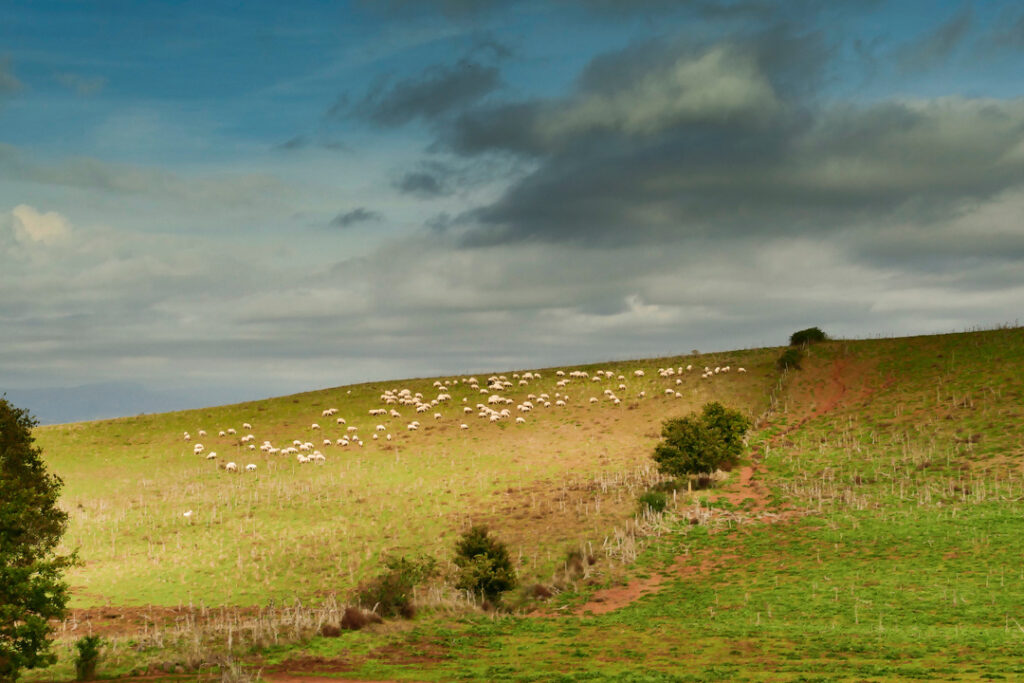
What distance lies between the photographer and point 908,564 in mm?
40906

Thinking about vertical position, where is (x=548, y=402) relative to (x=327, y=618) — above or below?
above

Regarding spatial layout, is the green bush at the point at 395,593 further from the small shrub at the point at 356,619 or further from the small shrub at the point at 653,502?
the small shrub at the point at 653,502

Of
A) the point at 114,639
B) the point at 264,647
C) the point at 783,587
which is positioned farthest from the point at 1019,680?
the point at 114,639

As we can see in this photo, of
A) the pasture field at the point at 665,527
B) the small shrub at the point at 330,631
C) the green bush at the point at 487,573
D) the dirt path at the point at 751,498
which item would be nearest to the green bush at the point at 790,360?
the pasture field at the point at 665,527

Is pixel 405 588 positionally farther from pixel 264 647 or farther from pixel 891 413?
pixel 891 413

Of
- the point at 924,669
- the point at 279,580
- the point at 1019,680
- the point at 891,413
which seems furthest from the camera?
the point at 891,413

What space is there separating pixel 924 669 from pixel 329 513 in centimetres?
4508

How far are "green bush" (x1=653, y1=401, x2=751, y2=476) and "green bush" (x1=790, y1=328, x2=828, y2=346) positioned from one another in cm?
3835

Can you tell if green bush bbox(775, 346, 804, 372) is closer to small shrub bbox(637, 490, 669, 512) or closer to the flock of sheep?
the flock of sheep

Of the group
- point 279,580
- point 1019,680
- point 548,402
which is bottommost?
point 279,580

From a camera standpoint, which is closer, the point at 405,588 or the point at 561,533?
the point at 405,588

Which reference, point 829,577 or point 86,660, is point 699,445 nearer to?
point 829,577

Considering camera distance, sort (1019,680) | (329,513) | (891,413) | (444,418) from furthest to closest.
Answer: (444,418) → (891,413) → (329,513) → (1019,680)

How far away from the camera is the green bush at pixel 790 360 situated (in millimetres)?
89956
